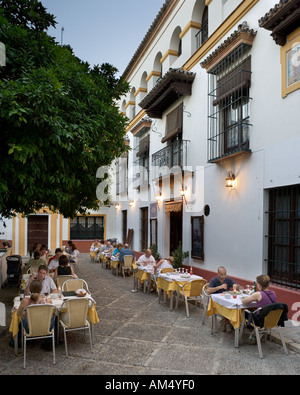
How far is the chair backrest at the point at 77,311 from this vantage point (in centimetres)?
487

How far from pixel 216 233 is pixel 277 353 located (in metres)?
4.21

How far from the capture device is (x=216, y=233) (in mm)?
8750

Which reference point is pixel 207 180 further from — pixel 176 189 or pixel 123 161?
pixel 123 161

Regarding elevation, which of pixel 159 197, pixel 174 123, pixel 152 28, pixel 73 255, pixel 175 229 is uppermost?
pixel 152 28

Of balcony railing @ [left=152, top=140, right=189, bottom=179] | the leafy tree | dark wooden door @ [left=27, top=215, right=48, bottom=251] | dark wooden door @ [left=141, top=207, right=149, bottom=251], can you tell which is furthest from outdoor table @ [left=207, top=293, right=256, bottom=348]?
dark wooden door @ [left=27, top=215, right=48, bottom=251]

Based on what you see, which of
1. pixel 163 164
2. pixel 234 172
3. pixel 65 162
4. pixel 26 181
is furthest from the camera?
pixel 163 164

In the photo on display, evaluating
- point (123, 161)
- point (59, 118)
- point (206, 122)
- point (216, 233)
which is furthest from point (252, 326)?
point (123, 161)

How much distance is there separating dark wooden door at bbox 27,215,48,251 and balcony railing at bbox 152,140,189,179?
1086cm

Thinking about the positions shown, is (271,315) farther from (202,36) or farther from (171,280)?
(202,36)

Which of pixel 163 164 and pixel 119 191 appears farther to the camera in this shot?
pixel 119 191

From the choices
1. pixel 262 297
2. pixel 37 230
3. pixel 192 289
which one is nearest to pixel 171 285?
pixel 192 289

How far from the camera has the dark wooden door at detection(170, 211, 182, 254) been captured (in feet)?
41.2

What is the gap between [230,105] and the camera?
825 centimetres

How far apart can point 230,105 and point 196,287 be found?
188 inches
